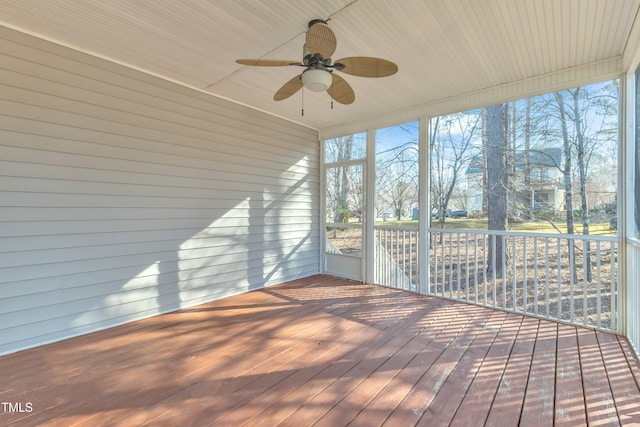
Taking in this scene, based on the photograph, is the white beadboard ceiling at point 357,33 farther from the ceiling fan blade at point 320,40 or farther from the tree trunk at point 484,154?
the tree trunk at point 484,154

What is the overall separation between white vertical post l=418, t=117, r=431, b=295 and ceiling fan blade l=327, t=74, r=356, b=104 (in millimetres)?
1792

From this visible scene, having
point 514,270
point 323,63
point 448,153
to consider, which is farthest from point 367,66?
point 514,270

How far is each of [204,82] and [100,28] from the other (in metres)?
1.09

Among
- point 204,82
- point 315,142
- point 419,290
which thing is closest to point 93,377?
point 204,82

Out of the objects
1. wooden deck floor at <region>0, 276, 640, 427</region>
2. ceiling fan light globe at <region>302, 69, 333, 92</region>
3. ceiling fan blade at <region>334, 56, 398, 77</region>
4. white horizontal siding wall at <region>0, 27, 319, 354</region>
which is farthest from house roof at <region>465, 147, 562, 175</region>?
white horizontal siding wall at <region>0, 27, 319, 354</region>

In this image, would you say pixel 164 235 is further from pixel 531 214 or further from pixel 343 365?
pixel 531 214

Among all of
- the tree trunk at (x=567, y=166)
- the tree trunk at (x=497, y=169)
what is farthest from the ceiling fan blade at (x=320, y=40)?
the tree trunk at (x=567, y=166)

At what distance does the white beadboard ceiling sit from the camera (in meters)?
2.09

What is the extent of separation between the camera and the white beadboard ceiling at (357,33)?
2.09 meters

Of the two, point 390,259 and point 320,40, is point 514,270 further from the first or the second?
point 320,40

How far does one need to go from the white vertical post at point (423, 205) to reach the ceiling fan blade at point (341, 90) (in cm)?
179

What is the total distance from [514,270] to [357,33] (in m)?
3.18

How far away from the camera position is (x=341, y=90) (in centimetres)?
249

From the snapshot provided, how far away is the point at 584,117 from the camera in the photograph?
337 cm
